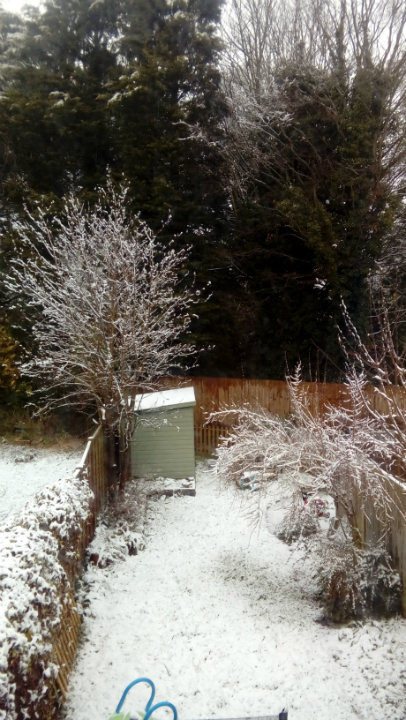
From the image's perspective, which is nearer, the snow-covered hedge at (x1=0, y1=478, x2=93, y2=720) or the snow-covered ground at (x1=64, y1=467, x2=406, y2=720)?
the snow-covered hedge at (x1=0, y1=478, x2=93, y2=720)

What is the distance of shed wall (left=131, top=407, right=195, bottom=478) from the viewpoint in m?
10.0

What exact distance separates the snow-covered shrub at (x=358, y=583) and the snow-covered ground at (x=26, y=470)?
4.07 meters

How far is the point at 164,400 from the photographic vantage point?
1012 centimetres

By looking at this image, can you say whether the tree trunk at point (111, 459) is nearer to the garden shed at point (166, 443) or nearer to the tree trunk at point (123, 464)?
the tree trunk at point (123, 464)

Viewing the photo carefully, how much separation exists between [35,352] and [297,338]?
701 centimetres

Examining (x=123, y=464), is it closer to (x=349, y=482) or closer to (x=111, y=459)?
(x=111, y=459)

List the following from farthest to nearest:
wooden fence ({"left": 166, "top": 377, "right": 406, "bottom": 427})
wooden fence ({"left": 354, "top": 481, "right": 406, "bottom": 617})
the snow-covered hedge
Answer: wooden fence ({"left": 166, "top": 377, "right": 406, "bottom": 427})
wooden fence ({"left": 354, "top": 481, "right": 406, "bottom": 617})
the snow-covered hedge

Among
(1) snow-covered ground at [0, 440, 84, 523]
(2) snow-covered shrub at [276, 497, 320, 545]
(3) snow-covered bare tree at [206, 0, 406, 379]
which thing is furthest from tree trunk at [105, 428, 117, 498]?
(3) snow-covered bare tree at [206, 0, 406, 379]

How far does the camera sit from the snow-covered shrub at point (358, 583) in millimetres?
5410

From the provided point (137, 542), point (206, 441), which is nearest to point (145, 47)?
point (206, 441)

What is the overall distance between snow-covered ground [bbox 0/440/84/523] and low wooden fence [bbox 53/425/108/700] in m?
0.54

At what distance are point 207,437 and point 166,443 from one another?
9.96 feet

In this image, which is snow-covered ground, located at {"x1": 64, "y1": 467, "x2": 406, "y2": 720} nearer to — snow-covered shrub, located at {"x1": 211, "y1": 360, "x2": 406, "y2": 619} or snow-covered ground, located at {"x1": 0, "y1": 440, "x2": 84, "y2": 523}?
snow-covered shrub, located at {"x1": 211, "y1": 360, "x2": 406, "y2": 619}

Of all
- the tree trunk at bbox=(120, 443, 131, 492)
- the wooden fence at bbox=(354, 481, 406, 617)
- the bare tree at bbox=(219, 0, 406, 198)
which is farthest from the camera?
the bare tree at bbox=(219, 0, 406, 198)
